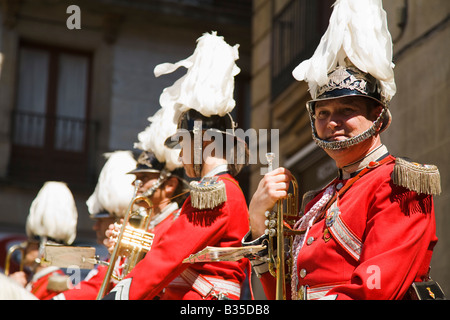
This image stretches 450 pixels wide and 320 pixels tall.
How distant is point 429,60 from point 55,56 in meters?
10.9

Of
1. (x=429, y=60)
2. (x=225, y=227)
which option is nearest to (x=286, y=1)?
(x=429, y=60)

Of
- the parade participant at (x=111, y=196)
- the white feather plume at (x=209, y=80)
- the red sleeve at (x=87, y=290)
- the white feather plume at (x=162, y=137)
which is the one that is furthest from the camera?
the parade participant at (x=111, y=196)

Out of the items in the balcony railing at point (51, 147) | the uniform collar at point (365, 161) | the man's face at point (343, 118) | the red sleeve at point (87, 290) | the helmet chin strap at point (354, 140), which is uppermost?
the balcony railing at point (51, 147)

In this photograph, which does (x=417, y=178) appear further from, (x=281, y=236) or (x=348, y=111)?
(x=281, y=236)

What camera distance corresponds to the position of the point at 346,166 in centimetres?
439

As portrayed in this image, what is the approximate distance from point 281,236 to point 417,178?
703 mm

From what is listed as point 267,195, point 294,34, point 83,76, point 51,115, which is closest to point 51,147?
point 51,115

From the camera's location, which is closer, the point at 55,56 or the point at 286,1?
the point at 286,1

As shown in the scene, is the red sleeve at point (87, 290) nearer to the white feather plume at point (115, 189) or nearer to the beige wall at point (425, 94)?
the white feather plume at point (115, 189)

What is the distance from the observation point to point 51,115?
17.1m

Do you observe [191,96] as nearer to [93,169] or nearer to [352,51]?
[352,51]

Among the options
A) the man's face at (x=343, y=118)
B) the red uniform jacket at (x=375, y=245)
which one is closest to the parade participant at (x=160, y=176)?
the man's face at (x=343, y=118)

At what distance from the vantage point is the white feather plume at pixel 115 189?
7.99 meters
